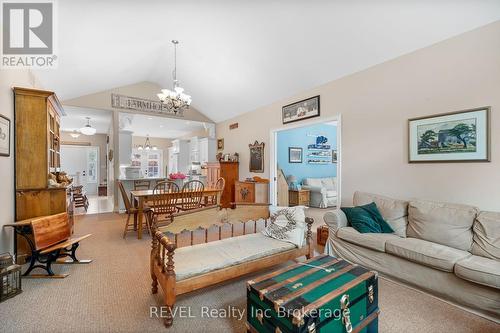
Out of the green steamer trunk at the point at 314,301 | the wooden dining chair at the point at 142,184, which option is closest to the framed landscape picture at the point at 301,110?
the green steamer trunk at the point at 314,301

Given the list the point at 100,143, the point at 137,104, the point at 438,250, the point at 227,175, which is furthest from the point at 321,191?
the point at 100,143

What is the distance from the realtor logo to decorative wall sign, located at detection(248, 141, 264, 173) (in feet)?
13.3

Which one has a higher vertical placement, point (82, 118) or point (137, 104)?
point (137, 104)

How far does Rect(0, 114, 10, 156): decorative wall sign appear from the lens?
2543 millimetres

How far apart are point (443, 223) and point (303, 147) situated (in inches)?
186

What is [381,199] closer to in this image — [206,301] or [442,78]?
[442,78]

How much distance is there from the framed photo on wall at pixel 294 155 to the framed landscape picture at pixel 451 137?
148 inches

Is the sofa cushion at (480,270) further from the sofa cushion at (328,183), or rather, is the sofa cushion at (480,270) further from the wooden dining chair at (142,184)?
the wooden dining chair at (142,184)

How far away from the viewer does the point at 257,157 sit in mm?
5758

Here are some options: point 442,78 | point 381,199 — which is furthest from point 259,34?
point 381,199

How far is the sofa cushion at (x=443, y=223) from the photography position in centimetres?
224

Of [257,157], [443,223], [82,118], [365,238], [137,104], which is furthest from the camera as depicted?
[82,118]

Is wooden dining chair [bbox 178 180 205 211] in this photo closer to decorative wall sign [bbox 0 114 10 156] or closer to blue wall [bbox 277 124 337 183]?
decorative wall sign [bbox 0 114 10 156]

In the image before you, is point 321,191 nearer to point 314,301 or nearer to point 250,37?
point 250,37
